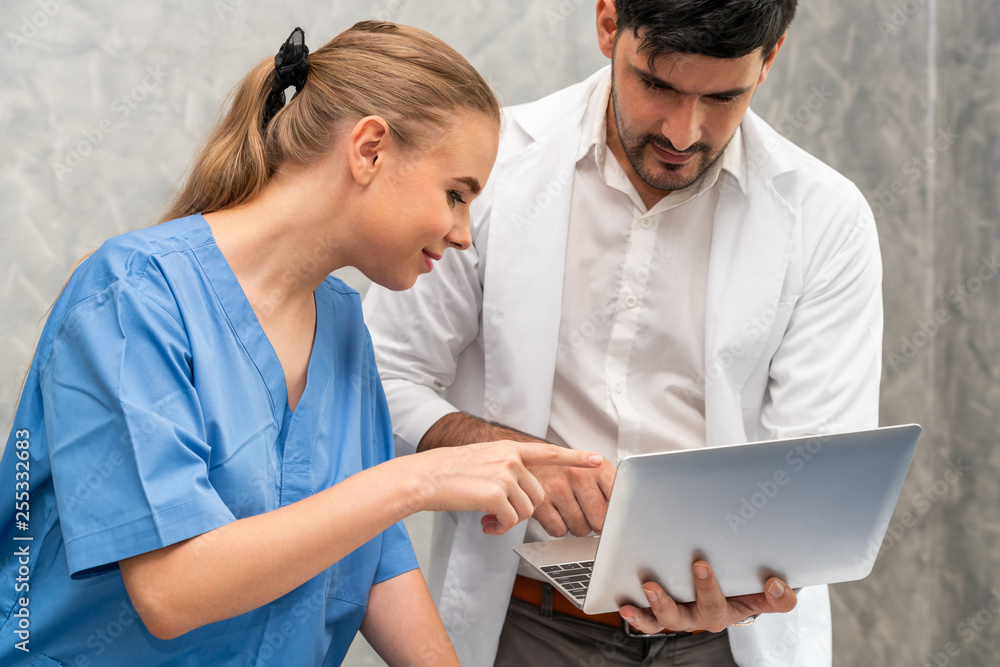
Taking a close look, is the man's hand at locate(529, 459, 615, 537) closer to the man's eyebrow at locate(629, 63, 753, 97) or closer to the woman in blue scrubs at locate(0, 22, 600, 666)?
the woman in blue scrubs at locate(0, 22, 600, 666)

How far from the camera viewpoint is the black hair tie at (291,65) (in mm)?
1129

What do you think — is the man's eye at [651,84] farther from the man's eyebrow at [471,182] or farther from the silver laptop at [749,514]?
the silver laptop at [749,514]

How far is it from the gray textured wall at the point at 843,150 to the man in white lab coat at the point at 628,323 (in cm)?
56

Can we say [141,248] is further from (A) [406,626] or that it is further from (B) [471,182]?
(A) [406,626]

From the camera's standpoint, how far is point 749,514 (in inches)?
40.7

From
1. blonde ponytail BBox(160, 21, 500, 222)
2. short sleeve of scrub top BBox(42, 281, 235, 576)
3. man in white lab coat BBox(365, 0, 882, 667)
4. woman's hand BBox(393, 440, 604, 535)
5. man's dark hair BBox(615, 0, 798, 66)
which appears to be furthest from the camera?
man in white lab coat BBox(365, 0, 882, 667)

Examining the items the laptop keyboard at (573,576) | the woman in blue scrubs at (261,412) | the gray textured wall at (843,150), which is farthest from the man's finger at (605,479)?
the gray textured wall at (843,150)

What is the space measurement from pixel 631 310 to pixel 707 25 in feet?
1.52

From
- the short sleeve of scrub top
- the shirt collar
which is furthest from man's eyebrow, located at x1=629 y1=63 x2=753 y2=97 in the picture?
the short sleeve of scrub top

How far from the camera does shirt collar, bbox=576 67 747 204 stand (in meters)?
1.49

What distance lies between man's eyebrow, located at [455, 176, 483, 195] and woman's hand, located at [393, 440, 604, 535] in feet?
1.08

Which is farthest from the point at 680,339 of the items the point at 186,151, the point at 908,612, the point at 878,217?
the point at 908,612

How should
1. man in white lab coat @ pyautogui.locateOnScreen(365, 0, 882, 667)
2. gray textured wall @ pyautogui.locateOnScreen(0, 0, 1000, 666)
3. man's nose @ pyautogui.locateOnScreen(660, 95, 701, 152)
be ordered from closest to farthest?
man's nose @ pyautogui.locateOnScreen(660, 95, 701, 152), man in white lab coat @ pyautogui.locateOnScreen(365, 0, 882, 667), gray textured wall @ pyautogui.locateOnScreen(0, 0, 1000, 666)

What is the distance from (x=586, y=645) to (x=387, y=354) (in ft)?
→ 1.88
